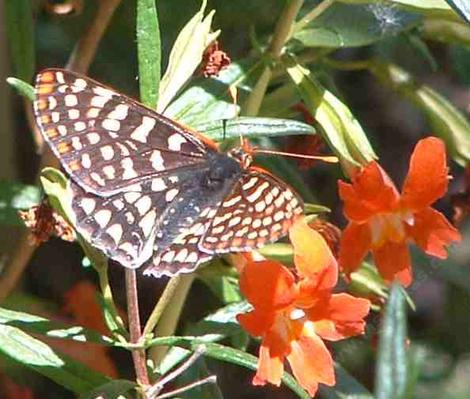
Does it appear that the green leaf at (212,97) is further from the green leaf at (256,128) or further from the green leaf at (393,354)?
the green leaf at (393,354)

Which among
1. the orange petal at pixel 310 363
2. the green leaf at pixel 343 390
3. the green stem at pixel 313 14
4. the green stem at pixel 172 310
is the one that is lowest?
the green leaf at pixel 343 390

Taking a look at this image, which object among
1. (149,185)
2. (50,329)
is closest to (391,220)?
(149,185)

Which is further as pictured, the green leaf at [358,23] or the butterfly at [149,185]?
the green leaf at [358,23]

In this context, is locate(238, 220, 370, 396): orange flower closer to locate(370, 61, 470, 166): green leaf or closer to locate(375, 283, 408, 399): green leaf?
locate(375, 283, 408, 399): green leaf

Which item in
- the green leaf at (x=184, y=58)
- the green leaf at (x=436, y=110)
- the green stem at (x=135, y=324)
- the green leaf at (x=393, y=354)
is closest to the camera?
the green leaf at (x=393, y=354)

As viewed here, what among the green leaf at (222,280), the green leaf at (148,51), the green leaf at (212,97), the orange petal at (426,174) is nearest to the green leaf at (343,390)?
the green leaf at (222,280)

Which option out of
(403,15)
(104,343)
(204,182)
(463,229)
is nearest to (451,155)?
(403,15)
